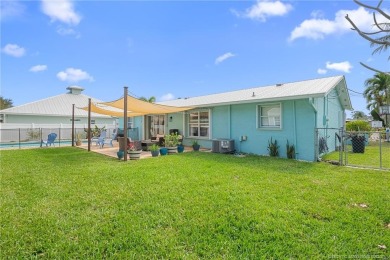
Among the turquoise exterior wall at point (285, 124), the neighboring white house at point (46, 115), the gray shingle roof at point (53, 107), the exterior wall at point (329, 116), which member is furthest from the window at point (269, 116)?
the gray shingle roof at point (53, 107)

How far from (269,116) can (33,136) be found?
2130cm

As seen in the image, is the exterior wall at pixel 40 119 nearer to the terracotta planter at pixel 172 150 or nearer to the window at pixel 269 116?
the terracotta planter at pixel 172 150

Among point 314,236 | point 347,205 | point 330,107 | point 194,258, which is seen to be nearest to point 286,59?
point 330,107

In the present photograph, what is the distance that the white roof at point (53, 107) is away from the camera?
24.6m

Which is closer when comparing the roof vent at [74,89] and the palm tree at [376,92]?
the palm tree at [376,92]

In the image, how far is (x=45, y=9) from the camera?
8.89 meters

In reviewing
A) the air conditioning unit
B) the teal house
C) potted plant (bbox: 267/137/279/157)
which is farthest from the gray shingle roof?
potted plant (bbox: 267/137/279/157)

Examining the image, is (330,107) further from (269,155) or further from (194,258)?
(194,258)

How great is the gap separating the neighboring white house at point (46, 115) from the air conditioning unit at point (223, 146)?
18.9 metres

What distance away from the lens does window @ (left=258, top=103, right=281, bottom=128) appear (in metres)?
11.0

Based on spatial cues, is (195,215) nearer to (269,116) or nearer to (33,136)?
(269,116)

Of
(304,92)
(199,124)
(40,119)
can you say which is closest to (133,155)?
(199,124)

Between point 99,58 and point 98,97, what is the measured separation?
1814 centimetres

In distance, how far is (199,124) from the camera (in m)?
15.2
